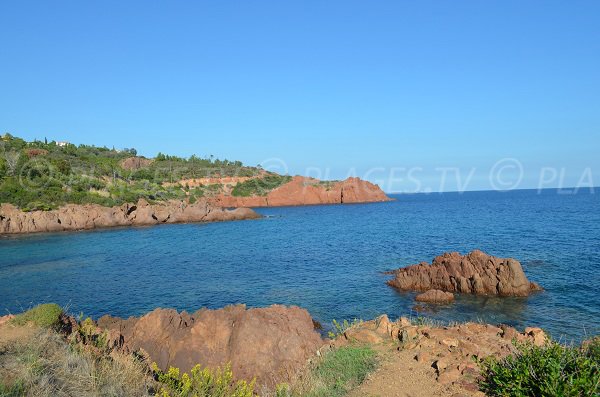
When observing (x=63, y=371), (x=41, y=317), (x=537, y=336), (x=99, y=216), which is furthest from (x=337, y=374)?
(x=99, y=216)

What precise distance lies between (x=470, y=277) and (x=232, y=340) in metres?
17.7

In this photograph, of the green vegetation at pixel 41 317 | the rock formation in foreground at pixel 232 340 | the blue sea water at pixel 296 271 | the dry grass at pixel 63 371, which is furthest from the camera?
the blue sea water at pixel 296 271

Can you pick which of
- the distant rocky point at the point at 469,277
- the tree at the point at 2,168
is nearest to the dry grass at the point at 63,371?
the distant rocky point at the point at 469,277

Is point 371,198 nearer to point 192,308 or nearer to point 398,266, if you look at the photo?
point 398,266

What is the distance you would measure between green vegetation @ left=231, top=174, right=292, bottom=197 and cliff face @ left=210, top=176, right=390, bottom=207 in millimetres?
1643

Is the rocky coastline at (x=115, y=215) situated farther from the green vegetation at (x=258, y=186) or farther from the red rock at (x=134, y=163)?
the red rock at (x=134, y=163)

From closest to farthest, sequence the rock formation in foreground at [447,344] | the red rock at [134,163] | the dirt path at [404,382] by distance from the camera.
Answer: the dirt path at [404,382] < the rock formation in foreground at [447,344] < the red rock at [134,163]

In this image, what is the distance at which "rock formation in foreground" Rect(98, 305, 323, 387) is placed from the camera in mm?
14031

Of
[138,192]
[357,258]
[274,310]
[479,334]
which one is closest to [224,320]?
[274,310]

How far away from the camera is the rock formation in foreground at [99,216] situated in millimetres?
63500

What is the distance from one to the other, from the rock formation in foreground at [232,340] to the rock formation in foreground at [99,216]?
2277 inches

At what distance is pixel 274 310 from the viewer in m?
16.3

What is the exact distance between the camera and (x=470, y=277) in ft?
87.9

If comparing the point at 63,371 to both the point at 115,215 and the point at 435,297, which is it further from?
the point at 115,215
